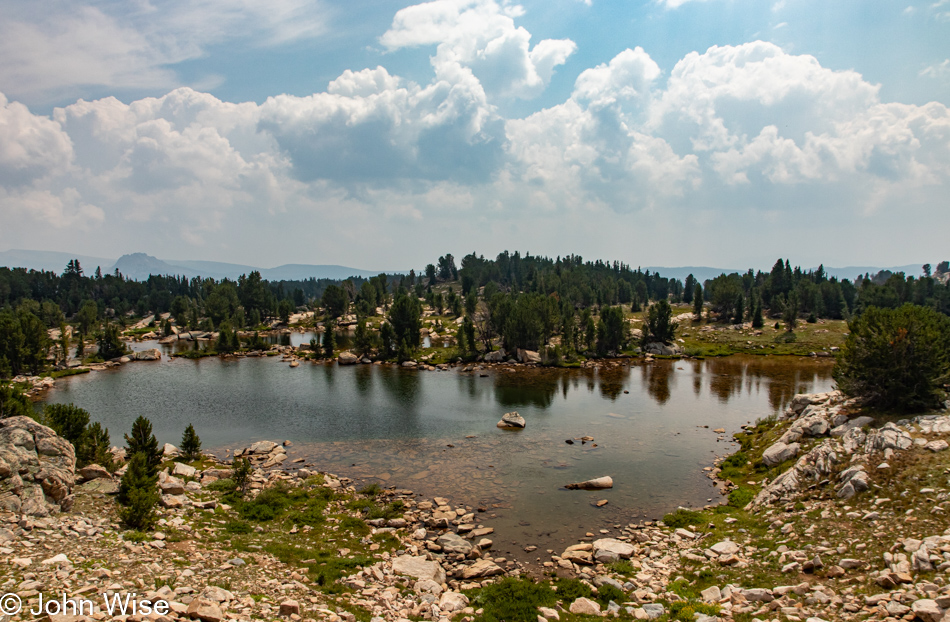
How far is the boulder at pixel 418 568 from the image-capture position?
2112cm

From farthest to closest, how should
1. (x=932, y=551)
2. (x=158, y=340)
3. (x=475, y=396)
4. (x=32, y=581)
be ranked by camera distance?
(x=158, y=340)
(x=475, y=396)
(x=932, y=551)
(x=32, y=581)

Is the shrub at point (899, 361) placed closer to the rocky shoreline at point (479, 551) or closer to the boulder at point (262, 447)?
the rocky shoreline at point (479, 551)

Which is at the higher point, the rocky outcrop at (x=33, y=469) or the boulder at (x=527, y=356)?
the rocky outcrop at (x=33, y=469)

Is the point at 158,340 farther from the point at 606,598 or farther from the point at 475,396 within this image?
the point at 606,598

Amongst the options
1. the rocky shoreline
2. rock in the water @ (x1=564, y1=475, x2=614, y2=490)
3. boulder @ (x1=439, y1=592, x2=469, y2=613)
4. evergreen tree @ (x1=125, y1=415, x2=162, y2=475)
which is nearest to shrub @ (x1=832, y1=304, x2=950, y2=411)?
the rocky shoreline

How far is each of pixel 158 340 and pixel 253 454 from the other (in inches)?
4708

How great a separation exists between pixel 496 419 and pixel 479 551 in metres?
31.3

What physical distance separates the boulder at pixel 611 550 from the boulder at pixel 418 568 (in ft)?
27.7

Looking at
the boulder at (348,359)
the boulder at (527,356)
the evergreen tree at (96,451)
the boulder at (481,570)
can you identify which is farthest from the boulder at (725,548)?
the boulder at (348,359)

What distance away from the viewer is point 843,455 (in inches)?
1031

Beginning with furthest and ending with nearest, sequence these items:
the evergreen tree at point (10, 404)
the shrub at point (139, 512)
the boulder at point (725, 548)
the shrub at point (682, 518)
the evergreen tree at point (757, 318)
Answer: the evergreen tree at point (757, 318) < the shrub at point (682, 518) < the evergreen tree at point (10, 404) < the boulder at point (725, 548) < the shrub at point (139, 512)

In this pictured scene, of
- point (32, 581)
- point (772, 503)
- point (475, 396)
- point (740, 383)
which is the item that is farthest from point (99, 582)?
point (740, 383)

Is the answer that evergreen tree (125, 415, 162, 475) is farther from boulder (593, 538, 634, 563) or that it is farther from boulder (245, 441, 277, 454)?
boulder (593, 538, 634, 563)

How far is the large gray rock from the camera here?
3388 centimetres
